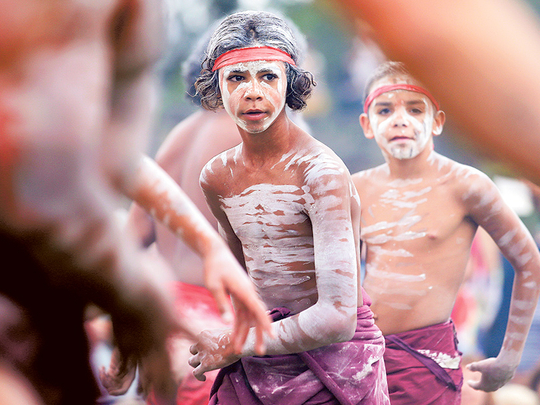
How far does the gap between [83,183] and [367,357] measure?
0.99 meters

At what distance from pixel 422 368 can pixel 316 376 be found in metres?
0.88

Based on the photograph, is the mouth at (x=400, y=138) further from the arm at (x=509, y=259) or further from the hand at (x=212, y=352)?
the hand at (x=212, y=352)

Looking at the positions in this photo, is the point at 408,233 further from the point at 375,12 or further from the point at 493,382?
the point at 375,12

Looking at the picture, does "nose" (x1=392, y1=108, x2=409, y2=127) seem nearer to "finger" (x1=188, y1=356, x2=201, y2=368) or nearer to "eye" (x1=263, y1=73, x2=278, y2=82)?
"eye" (x1=263, y1=73, x2=278, y2=82)

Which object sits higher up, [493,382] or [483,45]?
[483,45]

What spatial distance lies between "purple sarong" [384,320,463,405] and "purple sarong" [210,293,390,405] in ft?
2.13

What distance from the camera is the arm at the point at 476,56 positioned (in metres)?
0.38

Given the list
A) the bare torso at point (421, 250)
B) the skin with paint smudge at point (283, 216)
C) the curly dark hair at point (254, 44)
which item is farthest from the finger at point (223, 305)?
the bare torso at point (421, 250)

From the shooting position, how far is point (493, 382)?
2.32m

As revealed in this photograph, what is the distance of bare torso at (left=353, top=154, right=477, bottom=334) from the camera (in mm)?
2266

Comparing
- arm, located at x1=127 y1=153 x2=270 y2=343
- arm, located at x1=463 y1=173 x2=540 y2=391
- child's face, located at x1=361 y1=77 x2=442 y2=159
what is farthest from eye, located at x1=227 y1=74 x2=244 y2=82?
arm, located at x1=463 y1=173 x2=540 y2=391

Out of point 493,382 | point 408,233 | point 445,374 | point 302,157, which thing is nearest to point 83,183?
point 302,157

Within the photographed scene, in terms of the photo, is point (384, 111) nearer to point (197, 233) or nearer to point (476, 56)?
point (197, 233)

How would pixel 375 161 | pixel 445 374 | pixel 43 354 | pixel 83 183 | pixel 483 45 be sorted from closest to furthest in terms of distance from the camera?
pixel 483 45
pixel 83 183
pixel 43 354
pixel 445 374
pixel 375 161
